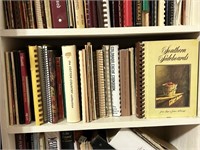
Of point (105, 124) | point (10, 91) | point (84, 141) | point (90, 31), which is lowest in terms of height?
point (84, 141)

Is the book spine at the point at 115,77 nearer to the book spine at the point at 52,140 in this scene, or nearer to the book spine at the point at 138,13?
the book spine at the point at 138,13

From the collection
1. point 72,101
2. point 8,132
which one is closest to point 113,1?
point 72,101

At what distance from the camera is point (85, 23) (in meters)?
0.64

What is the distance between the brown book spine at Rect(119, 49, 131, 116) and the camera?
663 millimetres

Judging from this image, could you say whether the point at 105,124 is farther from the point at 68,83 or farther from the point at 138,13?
the point at 138,13

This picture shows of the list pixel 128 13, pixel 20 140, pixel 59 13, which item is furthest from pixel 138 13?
pixel 20 140

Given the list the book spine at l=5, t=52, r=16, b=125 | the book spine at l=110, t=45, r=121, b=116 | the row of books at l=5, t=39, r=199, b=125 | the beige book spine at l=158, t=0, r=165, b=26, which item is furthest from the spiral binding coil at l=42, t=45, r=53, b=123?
the beige book spine at l=158, t=0, r=165, b=26

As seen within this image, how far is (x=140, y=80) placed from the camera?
0.65 m

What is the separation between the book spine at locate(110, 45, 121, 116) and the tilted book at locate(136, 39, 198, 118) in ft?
0.21

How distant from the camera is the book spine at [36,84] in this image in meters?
0.61

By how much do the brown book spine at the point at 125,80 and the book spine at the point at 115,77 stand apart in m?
0.01

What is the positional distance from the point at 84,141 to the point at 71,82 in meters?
0.26


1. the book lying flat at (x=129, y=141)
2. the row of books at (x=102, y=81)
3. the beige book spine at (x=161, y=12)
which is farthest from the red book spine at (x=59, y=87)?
the beige book spine at (x=161, y=12)

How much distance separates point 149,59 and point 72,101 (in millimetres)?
272
